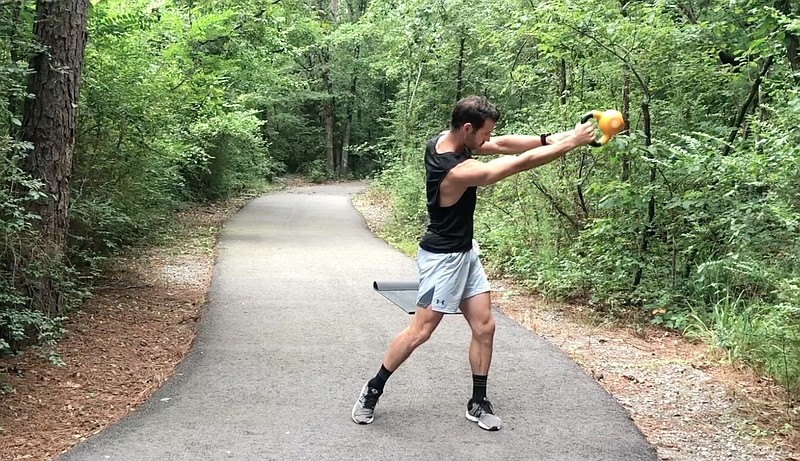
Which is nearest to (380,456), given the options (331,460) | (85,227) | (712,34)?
(331,460)

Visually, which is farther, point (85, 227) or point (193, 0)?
point (193, 0)

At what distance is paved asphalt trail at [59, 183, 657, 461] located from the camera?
4.03 metres

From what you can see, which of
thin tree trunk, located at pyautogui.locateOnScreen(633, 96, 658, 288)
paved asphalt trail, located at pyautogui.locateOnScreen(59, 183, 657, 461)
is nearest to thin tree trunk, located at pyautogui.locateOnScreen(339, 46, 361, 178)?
paved asphalt trail, located at pyautogui.locateOnScreen(59, 183, 657, 461)

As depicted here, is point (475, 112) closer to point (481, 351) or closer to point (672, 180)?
point (481, 351)

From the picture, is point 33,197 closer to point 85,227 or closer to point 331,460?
point 85,227

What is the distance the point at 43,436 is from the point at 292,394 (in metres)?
1.63

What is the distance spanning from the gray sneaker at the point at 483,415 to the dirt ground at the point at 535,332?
0.96 meters

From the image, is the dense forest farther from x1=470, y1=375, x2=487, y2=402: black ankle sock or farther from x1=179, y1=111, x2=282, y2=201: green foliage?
x1=179, y1=111, x2=282, y2=201: green foliage

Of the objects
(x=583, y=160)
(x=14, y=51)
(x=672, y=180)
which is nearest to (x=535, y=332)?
(x=672, y=180)

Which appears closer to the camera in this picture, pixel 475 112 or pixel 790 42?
pixel 475 112

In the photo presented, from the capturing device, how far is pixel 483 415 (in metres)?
4.38

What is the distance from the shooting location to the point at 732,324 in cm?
603

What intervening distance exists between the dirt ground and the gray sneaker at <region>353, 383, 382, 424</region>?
169 centimetres

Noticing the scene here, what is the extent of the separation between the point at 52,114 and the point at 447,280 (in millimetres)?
4135
